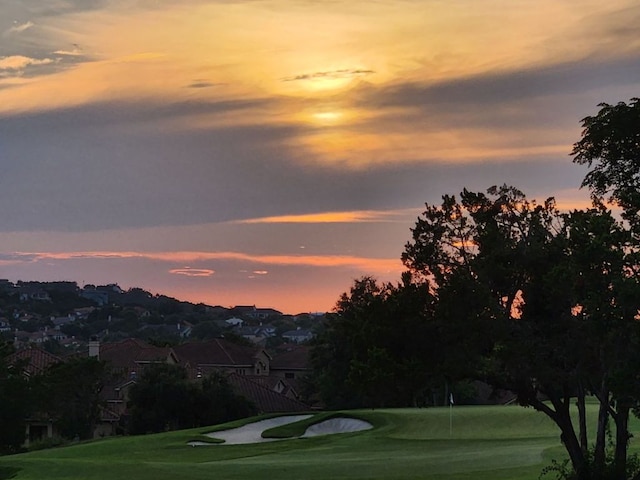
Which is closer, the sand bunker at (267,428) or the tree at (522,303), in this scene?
the tree at (522,303)

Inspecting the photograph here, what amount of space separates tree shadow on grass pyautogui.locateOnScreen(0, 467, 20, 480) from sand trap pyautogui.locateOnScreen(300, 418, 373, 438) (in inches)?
709

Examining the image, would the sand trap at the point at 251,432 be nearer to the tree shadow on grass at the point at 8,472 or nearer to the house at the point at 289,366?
the tree shadow on grass at the point at 8,472

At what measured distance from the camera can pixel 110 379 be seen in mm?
77062

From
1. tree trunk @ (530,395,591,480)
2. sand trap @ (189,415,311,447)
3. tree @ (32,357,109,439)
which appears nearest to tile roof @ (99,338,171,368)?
tree @ (32,357,109,439)

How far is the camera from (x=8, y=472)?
33844 mm

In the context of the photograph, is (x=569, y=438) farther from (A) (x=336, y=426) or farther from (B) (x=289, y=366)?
(B) (x=289, y=366)

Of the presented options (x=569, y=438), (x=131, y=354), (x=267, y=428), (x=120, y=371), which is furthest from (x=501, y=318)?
(x=131, y=354)

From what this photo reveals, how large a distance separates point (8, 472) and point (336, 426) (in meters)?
21.1

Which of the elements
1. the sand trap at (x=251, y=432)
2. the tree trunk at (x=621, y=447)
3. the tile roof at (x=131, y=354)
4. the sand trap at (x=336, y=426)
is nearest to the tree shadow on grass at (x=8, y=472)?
the sand trap at (x=251, y=432)

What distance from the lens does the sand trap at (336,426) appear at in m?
50.1

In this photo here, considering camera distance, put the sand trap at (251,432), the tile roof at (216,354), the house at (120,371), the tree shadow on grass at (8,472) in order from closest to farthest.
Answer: the tree shadow on grass at (8,472)
the sand trap at (251,432)
the house at (120,371)
the tile roof at (216,354)

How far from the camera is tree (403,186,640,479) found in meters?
21.8

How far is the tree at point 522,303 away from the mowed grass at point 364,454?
4021mm

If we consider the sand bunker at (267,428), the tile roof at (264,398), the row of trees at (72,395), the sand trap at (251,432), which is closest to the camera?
the sand trap at (251,432)
